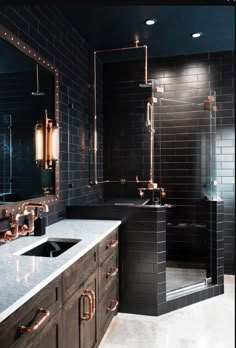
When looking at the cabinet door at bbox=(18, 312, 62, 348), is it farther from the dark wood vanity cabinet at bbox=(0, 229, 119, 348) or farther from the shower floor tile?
the shower floor tile

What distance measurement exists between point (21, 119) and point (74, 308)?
4.57 ft

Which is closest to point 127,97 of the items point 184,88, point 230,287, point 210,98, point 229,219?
point 184,88

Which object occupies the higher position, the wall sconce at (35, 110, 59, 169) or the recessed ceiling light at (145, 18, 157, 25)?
the recessed ceiling light at (145, 18, 157, 25)

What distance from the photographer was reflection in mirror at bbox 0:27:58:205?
2.03 m

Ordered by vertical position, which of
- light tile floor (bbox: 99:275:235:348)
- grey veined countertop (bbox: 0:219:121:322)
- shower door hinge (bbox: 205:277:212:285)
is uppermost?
grey veined countertop (bbox: 0:219:121:322)

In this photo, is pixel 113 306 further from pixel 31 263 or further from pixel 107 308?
pixel 31 263

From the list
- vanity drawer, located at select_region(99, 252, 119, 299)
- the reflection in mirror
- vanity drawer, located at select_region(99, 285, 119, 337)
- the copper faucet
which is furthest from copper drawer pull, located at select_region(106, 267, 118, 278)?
the reflection in mirror

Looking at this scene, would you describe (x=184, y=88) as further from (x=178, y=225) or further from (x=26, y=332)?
(x=26, y=332)

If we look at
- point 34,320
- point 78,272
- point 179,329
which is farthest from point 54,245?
point 179,329

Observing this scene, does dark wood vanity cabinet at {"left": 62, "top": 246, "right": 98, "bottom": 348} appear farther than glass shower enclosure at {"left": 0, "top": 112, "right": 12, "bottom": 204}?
No

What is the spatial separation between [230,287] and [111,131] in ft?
8.01

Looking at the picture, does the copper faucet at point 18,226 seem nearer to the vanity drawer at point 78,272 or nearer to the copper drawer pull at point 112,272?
the vanity drawer at point 78,272

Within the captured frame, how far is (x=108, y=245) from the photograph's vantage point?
2.39 meters

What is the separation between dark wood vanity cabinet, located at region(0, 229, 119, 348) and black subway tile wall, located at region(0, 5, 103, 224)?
2.28ft
